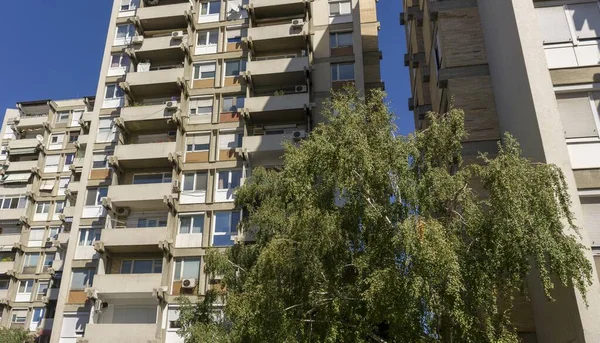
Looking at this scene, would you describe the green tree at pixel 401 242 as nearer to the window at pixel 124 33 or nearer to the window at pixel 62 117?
the window at pixel 124 33

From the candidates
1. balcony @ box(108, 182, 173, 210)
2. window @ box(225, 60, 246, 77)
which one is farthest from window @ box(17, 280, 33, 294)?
window @ box(225, 60, 246, 77)

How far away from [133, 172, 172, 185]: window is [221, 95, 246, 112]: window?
4704 millimetres

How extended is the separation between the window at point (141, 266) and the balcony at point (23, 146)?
84.0ft

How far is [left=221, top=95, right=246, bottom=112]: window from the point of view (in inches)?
1064

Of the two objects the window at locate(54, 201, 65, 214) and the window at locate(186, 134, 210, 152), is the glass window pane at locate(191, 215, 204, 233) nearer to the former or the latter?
the window at locate(186, 134, 210, 152)

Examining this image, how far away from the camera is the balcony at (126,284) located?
73.8ft

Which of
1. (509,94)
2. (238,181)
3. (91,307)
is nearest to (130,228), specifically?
(91,307)

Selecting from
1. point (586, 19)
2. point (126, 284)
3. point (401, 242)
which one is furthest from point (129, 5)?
point (401, 242)

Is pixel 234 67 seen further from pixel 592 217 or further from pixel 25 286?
pixel 25 286

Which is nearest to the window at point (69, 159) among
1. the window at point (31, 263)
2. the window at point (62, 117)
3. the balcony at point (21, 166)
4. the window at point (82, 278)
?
the balcony at point (21, 166)

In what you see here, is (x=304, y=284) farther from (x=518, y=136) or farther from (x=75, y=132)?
(x=75, y=132)

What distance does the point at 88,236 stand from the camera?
25984mm

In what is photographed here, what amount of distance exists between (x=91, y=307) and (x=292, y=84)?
15.1m

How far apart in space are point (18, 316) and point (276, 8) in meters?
29.9
